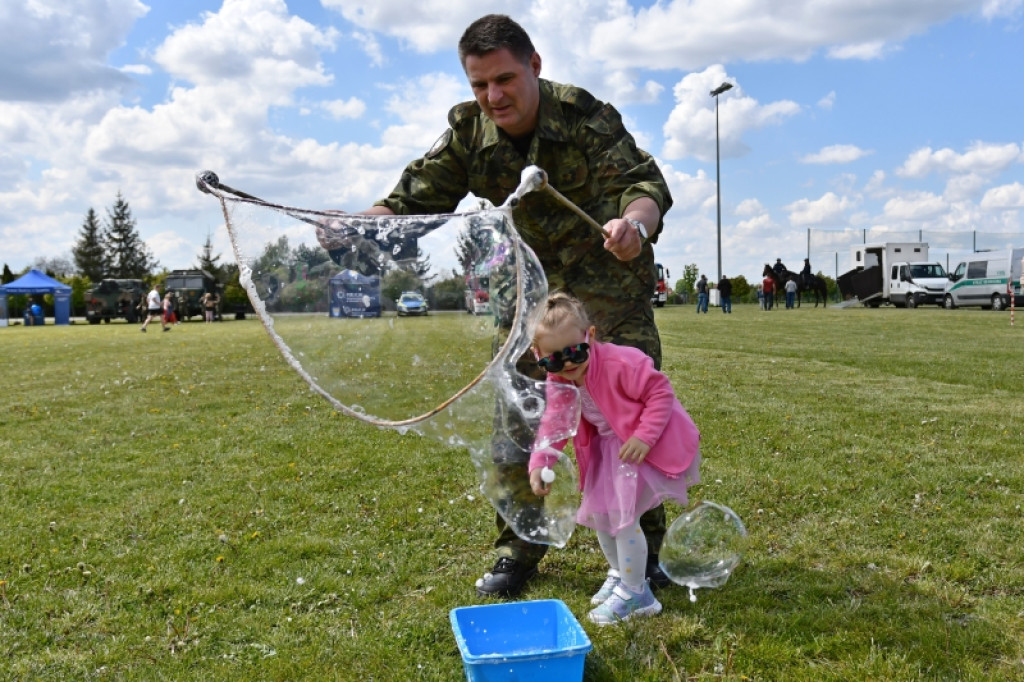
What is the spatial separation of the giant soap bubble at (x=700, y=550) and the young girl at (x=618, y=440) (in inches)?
4.8

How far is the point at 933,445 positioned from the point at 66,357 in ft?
50.3

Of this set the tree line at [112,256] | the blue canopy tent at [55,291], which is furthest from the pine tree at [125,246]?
the blue canopy tent at [55,291]

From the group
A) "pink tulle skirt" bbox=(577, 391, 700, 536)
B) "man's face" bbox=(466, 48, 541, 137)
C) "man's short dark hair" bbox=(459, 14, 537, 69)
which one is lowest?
"pink tulle skirt" bbox=(577, 391, 700, 536)

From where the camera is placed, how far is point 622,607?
3.33 metres

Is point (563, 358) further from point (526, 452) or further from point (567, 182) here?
point (567, 182)

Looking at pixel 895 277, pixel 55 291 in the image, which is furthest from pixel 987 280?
pixel 55 291

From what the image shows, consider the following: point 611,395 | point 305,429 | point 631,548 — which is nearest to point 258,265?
point 611,395

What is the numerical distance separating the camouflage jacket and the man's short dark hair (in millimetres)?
339

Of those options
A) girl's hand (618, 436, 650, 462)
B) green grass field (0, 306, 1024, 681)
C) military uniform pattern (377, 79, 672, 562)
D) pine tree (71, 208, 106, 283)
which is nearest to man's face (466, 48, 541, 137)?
military uniform pattern (377, 79, 672, 562)

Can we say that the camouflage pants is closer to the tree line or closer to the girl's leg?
the girl's leg

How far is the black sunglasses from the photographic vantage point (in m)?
3.01

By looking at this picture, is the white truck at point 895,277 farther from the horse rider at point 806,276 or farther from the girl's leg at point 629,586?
the girl's leg at point 629,586

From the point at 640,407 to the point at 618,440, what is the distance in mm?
196

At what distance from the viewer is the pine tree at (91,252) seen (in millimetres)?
72000
